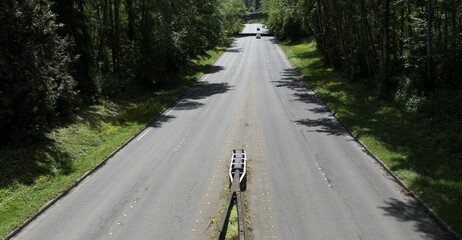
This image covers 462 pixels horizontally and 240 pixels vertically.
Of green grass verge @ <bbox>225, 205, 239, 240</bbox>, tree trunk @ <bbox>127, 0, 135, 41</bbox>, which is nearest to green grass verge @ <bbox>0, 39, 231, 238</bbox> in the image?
green grass verge @ <bbox>225, 205, 239, 240</bbox>

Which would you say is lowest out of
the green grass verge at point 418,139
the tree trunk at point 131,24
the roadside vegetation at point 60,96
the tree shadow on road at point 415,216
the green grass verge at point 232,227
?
the tree shadow on road at point 415,216

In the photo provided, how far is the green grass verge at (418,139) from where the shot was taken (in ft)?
46.9

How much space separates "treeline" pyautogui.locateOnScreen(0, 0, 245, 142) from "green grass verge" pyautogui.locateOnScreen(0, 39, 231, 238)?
0.97 m

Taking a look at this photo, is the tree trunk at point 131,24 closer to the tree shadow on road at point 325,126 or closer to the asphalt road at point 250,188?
the asphalt road at point 250,188

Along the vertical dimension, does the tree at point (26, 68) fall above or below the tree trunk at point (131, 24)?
below

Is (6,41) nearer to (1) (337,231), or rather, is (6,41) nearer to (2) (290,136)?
(2) (290,136)

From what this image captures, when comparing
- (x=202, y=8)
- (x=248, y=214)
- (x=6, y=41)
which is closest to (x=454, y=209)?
(x=248, y=214)

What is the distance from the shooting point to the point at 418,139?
19.8m

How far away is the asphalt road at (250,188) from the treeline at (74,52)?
4899 mm

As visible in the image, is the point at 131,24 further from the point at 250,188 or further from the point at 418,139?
the point at 418,139

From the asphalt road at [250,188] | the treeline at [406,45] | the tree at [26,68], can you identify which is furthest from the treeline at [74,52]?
the treeline at [406,45]

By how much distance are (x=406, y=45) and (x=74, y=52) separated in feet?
72.6

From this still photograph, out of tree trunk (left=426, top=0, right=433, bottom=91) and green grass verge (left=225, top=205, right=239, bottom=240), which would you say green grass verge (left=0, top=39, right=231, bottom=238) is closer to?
green grass verge (left=225, top=205, right=239, bottom=240)

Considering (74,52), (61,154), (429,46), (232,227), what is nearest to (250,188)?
(232,227)
